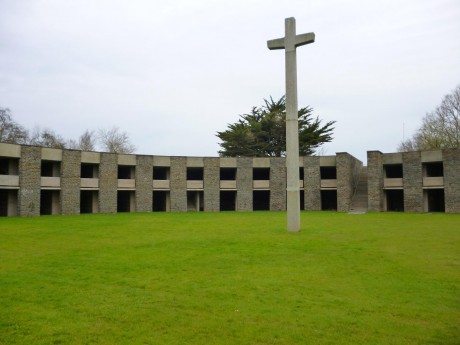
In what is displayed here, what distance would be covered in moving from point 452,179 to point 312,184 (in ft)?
41.3

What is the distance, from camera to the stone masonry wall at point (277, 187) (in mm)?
43250

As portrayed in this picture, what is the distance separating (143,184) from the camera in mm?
41312

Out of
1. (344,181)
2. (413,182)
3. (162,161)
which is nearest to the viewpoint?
(413,182)

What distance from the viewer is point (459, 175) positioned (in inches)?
1441

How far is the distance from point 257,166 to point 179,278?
34.2 m

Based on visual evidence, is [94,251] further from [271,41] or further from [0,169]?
[0,169]

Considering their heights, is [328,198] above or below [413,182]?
below

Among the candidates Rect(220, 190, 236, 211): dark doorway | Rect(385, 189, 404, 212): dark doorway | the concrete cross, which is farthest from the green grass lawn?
Rect(220, 190, 236, 211): dark doorway

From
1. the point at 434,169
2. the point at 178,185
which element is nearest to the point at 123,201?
the point at 178,185

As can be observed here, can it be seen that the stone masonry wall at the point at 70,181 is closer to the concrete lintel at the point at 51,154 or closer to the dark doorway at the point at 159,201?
the concrete lintel at the point at 51,154

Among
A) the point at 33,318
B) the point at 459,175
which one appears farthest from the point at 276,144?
the point at 33,318

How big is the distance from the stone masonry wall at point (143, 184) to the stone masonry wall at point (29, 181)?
30.7 ft

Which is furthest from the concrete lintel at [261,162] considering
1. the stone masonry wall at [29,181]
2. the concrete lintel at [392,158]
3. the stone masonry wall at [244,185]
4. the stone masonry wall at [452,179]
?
the stone masonry wall at [29,181]

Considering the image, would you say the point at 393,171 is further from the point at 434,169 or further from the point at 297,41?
the point at 297,41
